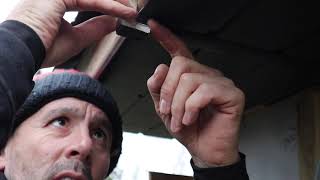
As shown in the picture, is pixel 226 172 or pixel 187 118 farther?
pixel 226 172

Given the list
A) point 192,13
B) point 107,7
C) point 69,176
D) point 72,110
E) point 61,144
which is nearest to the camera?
point 192,13

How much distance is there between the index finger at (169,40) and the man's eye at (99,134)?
0.65 metres

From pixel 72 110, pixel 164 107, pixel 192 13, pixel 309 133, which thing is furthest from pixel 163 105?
pixel 309 133

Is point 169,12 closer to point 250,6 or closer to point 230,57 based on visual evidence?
point 250,6

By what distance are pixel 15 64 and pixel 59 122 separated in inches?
20.7

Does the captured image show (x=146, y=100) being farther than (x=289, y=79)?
Yes

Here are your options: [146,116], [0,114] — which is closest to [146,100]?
[146,116]

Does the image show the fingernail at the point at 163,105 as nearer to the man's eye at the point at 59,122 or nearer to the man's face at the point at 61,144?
the man's face at the point at 61,144

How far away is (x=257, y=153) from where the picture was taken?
2146mm

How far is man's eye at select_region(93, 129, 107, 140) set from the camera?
6.37 ft

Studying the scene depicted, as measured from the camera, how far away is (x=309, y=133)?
1.83 m

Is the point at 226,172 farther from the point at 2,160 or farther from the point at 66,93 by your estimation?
the point at 2,160

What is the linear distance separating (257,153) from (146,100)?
564 millimetres

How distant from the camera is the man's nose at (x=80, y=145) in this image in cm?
172
